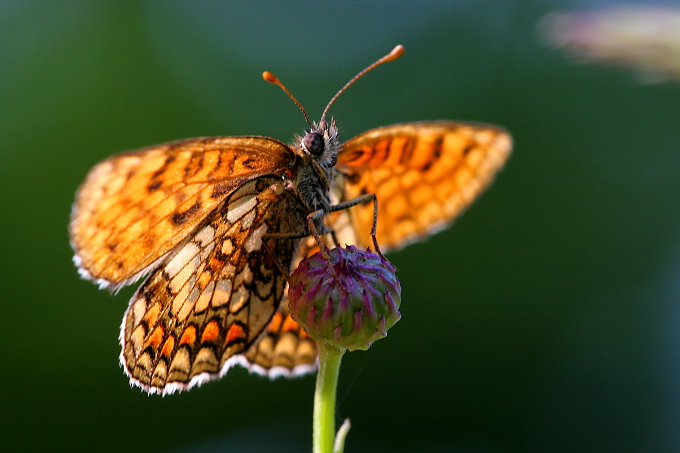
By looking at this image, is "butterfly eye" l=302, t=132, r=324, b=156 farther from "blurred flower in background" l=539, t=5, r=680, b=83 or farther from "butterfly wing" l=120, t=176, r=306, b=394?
"blurred flower in background" l=539, t=5, r=680, b=83

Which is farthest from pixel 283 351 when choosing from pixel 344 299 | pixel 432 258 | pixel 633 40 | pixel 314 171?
pixel 432 258

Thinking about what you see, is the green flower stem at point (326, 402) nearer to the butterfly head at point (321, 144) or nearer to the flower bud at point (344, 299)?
the flower bud at point (344, 299)

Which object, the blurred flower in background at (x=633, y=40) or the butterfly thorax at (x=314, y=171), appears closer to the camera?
the blurred flower in background at (x=633, y=40)

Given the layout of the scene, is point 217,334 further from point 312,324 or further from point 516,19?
point 516,19

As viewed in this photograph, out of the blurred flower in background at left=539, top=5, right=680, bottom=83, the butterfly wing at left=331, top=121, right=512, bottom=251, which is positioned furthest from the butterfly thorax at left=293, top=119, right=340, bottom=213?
the blurred flower in background at left=539, top=5, right=680, bottom=83

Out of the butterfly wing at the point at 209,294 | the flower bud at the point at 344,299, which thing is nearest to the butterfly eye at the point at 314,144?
the butterfly wing at the point at 209,294

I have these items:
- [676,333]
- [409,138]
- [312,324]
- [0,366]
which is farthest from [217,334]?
[676,333]
